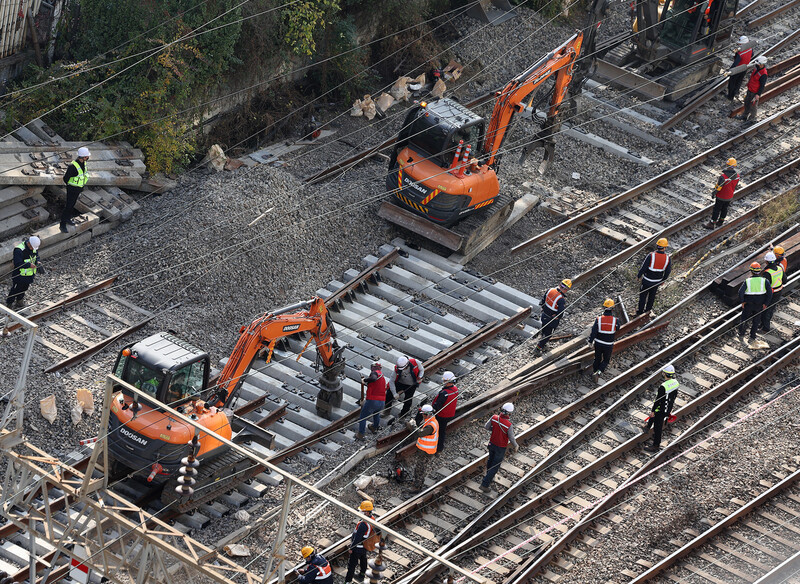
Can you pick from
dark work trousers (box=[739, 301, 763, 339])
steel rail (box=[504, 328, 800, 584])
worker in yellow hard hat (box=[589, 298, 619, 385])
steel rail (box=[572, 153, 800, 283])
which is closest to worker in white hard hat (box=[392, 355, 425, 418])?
worker in yellow hard hat (box=[589, 298, 619, 385])

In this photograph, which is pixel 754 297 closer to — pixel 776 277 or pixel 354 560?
pixel 776 277

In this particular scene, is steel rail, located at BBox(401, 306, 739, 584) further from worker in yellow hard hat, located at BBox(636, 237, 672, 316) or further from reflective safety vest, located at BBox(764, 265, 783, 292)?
worker in yellow hard hat, located at BBox(636, 237, 672, 316)

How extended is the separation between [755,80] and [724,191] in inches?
185

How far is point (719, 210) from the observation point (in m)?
27.4

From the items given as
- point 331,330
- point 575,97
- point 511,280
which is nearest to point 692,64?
point 575,97

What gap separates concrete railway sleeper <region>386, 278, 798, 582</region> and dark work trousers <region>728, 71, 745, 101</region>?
8015 millimetres

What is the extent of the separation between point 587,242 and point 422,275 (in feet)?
11.8

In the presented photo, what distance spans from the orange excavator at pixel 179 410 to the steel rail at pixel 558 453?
3163 millimetres

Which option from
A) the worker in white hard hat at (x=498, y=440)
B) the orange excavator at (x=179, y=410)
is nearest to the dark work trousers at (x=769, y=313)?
the worker in white hard hat at (x=498, y=440)

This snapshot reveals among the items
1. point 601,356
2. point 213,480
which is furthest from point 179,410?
point 601,356

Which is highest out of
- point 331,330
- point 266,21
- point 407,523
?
point 266,21

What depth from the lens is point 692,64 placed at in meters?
32.7

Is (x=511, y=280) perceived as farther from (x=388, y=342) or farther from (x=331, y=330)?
(x=331, y=330)

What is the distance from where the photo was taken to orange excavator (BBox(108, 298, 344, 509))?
63.2 ft
